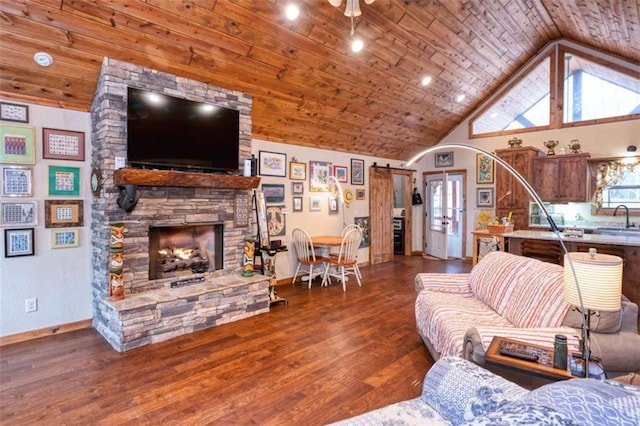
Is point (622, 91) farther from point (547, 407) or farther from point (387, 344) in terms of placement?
point (547, 407)

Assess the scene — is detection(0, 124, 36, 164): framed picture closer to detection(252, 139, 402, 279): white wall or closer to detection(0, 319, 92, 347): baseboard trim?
detection(0, 319, 92, 347): baseboard trim

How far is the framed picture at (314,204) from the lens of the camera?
6095 millimetres

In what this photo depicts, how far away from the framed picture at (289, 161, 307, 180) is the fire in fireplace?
5.76 feet

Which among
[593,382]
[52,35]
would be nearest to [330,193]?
[52,35]

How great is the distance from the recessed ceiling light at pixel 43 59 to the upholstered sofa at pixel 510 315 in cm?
389

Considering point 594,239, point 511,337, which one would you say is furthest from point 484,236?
point 511,337

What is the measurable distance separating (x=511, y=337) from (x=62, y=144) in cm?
415

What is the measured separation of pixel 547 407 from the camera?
3.02 ft

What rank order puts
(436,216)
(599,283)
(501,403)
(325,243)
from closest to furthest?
(501,403) → (599,283) → (325,243) → (436,216)

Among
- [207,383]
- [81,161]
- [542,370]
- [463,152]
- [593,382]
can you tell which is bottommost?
[207,383]

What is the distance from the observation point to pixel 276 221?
218 inches

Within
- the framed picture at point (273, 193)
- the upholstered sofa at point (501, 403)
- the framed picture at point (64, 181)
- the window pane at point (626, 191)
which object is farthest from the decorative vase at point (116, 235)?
the window pane at point (626, 191)

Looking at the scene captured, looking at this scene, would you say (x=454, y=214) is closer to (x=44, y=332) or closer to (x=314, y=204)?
(x=314, y=204)

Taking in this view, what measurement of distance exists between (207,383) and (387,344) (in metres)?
1.62
